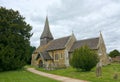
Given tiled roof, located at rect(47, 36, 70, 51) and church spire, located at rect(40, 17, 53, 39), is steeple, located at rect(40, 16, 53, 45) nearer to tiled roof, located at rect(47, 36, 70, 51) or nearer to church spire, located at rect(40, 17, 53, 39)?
church spire, located at rect(40, 17, 53, 39)

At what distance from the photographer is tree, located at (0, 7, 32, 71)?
1344 inches

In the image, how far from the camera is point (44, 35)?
58.9m

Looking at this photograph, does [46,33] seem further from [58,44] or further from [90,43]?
[90,43]

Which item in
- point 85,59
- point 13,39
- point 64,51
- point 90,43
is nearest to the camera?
point 85,59

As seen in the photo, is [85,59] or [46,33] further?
[46,33]

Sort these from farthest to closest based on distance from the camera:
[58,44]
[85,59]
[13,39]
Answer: [58,44] < [13,39] < [85,59]

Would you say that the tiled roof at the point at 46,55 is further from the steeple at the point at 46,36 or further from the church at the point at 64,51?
the steeple at the point at 46,36

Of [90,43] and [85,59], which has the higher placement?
[90,43]

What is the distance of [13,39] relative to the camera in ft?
117

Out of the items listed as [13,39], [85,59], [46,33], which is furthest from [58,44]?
[85,59]

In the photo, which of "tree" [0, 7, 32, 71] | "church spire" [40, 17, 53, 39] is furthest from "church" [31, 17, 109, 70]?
"tree" [0, 7, 32, 71]

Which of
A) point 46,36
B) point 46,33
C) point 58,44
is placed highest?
point 46,33

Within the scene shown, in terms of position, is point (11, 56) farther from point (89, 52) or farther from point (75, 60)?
point (89, 52)

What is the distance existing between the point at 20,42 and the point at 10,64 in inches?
208
